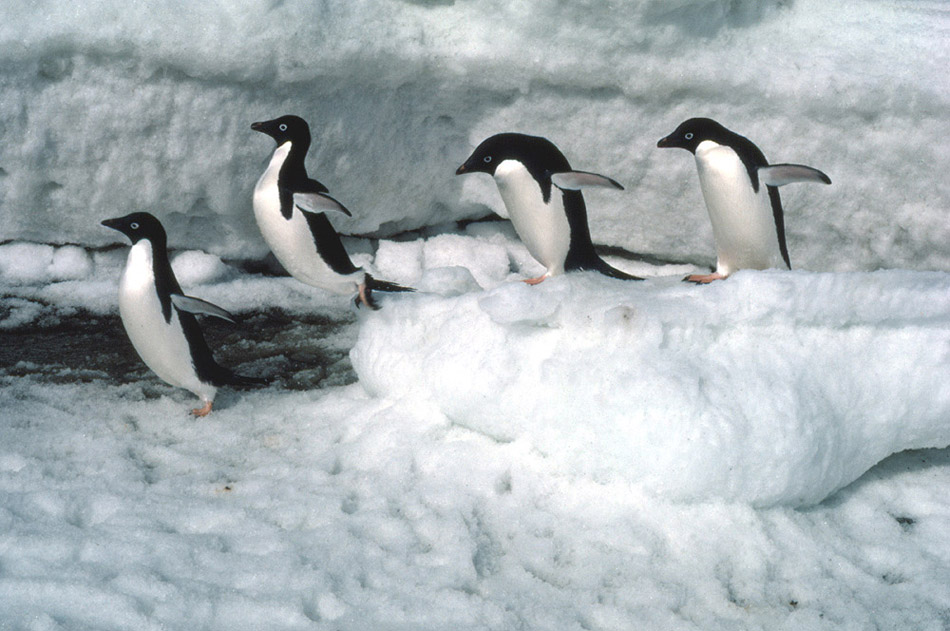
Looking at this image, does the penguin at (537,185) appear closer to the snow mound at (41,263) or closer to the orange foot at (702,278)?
the orange foot at (702,278)

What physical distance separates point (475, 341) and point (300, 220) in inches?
24.7

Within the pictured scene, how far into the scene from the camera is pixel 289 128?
2.78 metres

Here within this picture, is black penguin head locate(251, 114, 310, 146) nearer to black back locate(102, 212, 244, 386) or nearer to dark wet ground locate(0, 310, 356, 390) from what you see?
black back locate(102, 212, 244, 386)

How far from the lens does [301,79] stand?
3254 mm

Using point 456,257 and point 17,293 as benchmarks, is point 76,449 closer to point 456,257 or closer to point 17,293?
point 17,293

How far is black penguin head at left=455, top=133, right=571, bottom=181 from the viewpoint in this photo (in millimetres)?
2793

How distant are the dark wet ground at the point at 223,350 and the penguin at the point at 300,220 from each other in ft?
0.95

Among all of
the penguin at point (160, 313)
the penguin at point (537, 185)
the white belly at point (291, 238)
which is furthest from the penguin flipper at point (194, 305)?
the penguin at point (537, 185)

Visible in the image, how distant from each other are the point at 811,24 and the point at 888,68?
34 centimetres

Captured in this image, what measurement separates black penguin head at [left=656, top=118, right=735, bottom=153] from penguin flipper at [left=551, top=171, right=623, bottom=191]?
0.66 feet

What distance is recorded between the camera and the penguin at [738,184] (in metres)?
2.71

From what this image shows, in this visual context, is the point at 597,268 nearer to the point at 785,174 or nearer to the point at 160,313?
the point at 785,174

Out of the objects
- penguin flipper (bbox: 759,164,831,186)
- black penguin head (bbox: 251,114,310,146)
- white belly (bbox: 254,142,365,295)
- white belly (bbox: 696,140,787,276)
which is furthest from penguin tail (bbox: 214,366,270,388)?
penguin flipper (bbox: 759,164,831,186)

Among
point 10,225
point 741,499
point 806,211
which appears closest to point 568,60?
point 806,211
